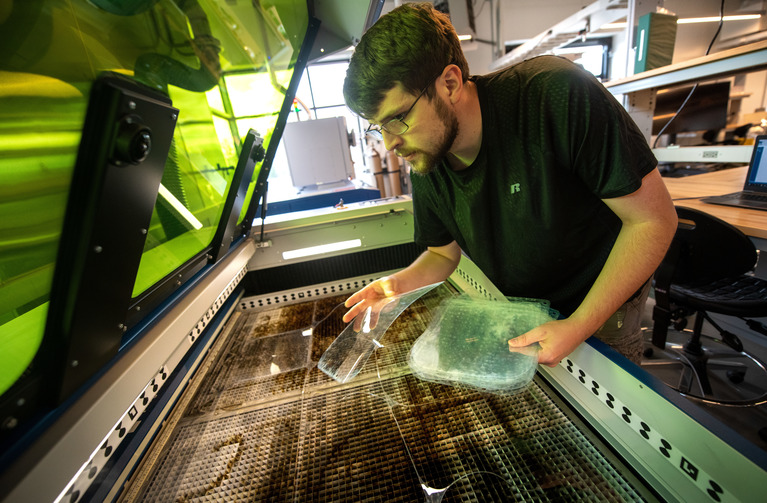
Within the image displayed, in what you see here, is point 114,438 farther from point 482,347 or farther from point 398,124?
point 398,124

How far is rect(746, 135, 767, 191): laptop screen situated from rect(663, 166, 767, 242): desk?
0.18m

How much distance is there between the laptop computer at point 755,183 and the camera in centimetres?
191

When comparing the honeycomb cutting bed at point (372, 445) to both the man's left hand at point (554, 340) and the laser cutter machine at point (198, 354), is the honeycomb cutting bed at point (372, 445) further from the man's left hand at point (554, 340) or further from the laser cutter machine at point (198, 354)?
the man's left hand at point (554, 340)

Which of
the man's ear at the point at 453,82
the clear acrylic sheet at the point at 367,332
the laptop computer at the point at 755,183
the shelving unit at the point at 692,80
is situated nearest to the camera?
the man's ear at the point at 453,82

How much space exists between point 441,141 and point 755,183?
2.49m

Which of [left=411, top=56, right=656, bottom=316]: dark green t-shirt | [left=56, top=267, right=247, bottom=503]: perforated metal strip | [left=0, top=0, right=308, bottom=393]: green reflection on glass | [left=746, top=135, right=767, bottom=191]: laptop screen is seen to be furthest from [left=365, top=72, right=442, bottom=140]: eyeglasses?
[left=746, top=135, right=767, bottom=191]: laptop screen

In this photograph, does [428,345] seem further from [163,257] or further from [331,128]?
[331,128]

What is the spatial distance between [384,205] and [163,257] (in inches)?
39.4

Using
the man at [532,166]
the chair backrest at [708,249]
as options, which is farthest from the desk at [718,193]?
the man at [532,166]

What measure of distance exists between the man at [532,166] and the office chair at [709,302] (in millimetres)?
815

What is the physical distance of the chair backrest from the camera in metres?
1.40

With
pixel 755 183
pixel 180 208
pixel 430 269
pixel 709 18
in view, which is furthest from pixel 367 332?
pixel 709 18

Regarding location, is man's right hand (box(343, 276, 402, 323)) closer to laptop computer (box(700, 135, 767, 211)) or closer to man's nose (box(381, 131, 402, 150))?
man's nose (box(381, 131, 402, 150))

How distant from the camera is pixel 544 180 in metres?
0.83
